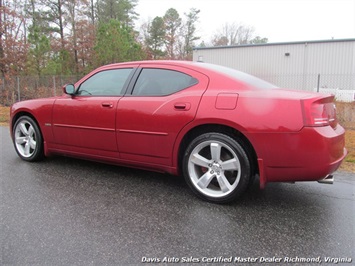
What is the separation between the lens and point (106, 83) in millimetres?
3857

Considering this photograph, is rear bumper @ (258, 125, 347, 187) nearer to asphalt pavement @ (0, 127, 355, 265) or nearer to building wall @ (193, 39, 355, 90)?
asphalt pavement @ (0, 127, 355, 265)

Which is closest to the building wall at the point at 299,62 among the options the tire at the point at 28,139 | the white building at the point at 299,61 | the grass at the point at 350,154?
the white building at the point at 299,61

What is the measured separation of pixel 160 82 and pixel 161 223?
162 cm

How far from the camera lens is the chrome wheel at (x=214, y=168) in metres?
2.91

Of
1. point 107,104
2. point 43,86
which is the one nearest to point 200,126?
point 107,104

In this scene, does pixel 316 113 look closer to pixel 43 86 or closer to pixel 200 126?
pixel 200 126

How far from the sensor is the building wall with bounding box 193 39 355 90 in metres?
18.0

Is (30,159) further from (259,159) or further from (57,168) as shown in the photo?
(259,159)

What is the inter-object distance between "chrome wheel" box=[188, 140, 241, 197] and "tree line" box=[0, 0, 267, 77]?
592 inches

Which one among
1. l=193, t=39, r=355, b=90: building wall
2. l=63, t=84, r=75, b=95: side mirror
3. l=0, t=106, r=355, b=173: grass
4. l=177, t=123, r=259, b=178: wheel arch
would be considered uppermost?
l=193, t=39, r=355, b=90: building wall

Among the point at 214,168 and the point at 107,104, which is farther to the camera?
the point at 107,104

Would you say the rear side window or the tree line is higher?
the tree line

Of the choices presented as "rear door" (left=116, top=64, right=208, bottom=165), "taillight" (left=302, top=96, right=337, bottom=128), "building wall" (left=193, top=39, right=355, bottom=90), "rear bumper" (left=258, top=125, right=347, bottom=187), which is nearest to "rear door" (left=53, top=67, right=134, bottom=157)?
"rear door" (left=116, top=64, right=208, bottom=165)

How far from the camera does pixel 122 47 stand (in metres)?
16.9
